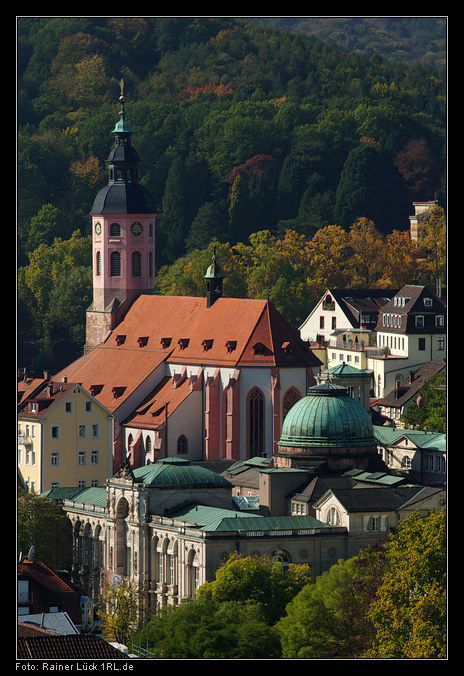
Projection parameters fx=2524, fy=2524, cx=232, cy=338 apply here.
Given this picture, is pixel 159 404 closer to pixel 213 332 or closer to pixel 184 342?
pixel 184 342

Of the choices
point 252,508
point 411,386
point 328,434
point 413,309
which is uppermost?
point 413,309

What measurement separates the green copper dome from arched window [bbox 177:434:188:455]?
20.9m

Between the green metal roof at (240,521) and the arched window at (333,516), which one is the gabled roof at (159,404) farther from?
the arched window at (333,516)

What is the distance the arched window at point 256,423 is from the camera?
504 feet

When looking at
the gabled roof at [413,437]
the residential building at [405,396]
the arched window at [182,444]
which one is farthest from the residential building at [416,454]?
the residential building at [405,396]

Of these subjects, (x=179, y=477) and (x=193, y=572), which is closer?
(x=193, y=572)

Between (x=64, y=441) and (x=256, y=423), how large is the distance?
13.8 meters

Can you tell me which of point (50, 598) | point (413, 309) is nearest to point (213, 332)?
point (413, 309)

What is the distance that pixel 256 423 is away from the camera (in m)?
154

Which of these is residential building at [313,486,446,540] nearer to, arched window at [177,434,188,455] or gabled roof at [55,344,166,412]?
arched window at [177,434,188,455]

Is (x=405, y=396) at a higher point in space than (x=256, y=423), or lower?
higher

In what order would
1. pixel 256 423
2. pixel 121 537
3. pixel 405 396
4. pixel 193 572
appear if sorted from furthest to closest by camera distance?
1. pixel 405 396
2. pixel 256 423
3. pixel 121 537
4. pixel 193 572

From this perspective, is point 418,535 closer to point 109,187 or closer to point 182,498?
point 182,498

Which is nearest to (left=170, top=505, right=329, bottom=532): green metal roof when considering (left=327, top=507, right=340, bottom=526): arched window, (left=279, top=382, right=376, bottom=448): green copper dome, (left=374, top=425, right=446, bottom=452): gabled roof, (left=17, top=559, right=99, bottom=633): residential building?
(left=327, top=507, right=340, bottom=526): arched window
